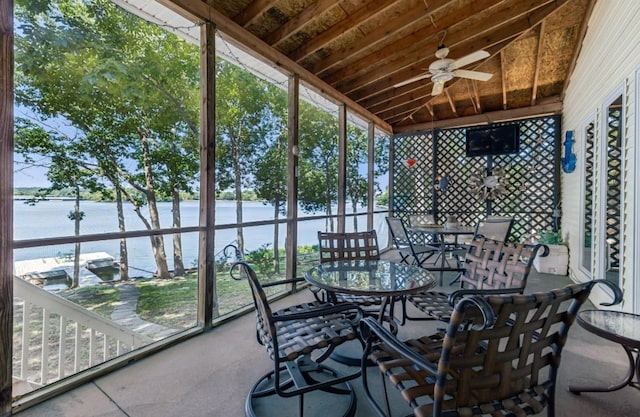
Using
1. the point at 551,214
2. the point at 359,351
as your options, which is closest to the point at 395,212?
the point at 551,214

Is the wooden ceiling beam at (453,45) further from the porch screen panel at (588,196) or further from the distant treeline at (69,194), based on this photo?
the distant treeline at (69,194)

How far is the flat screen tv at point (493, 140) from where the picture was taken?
6316 millimetres

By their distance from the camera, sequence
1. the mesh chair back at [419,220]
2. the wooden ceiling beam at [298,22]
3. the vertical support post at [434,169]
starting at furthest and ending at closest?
the vertical support post at [434,169], the mesh chair back at [419,220], the wooden ceiling beam at [298,22]

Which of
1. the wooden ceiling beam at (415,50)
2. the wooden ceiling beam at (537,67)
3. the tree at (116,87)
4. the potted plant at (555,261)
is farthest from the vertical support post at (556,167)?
the tree at (116,87)

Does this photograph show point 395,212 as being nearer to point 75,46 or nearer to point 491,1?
point 491,1

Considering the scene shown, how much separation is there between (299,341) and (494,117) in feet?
22.4

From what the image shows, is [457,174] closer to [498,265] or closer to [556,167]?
[556,167]

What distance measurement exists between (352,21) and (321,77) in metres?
1.24

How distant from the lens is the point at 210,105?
2818 mm

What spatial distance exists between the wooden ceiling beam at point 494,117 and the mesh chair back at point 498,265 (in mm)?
5190

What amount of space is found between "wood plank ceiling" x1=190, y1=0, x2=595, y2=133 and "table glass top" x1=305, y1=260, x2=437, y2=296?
100 inches

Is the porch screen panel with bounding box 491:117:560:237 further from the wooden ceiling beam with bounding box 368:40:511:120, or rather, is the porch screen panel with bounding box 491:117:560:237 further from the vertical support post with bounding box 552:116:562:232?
the wooden ceiling beam with bounding box 368:40:511:120

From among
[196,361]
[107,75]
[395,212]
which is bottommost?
[196,361]

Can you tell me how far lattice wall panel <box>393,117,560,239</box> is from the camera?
6039 millimetres
